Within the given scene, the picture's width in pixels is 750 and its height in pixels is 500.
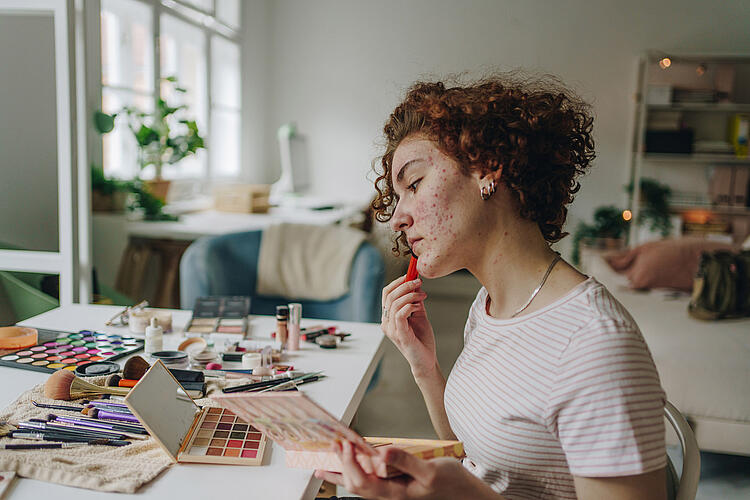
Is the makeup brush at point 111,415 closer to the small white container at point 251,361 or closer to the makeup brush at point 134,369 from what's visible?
the makeup brush at point 134,369

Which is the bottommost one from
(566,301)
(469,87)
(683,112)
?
(566,301)

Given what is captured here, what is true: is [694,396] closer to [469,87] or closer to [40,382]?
[469,87]

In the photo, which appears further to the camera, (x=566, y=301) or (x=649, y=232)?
(x=649, y=232)

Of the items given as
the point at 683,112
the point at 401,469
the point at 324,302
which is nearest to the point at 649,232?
the point at 683,112

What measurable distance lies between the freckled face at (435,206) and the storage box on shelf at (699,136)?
5.00 m

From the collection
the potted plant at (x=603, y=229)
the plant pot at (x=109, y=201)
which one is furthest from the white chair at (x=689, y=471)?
the potted plant at (x=603, y=229)

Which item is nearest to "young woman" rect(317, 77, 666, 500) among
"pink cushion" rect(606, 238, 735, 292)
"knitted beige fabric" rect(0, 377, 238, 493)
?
"knitted beige fabric" rect(0, 377, 238, 493)

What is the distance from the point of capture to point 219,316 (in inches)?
67.0

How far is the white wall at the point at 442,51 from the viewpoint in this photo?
17.8ft

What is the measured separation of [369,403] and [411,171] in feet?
7.29

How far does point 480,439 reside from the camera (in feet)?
3.04

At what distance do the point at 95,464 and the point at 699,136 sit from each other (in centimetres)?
589

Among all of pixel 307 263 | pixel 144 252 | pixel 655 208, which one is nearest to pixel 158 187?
pixel 144 252

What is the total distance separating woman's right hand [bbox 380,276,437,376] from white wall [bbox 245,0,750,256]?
14.2 ft
